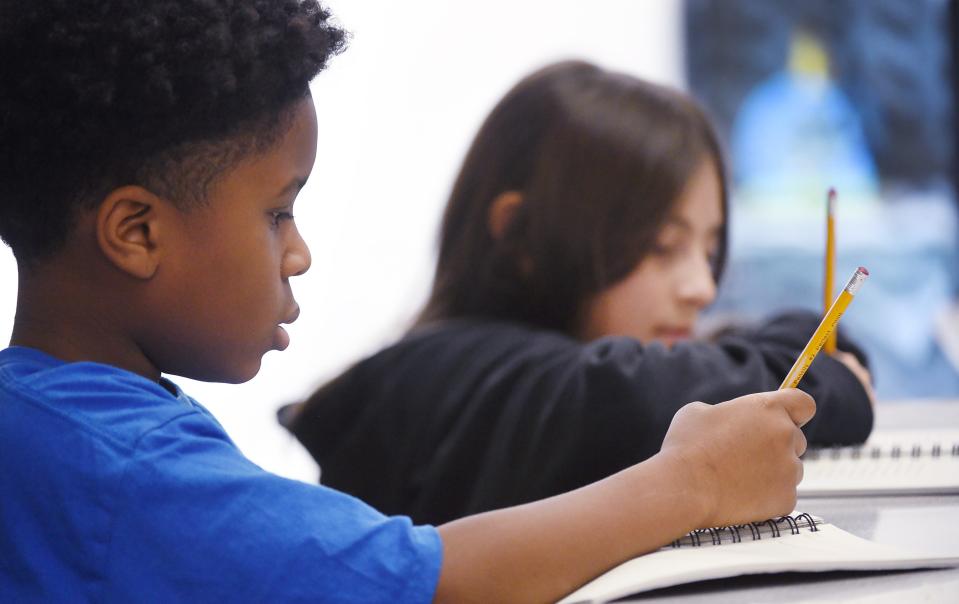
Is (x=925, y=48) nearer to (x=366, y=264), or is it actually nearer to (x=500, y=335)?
(x=366, y=264)

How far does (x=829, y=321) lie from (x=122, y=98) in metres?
0.39

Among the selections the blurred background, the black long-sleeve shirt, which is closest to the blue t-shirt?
the black long-sleeve shirt

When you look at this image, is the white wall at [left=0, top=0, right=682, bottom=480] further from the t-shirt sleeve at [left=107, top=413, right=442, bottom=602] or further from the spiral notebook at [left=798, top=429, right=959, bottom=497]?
the t-shirt sleeve at [left=107, top=413, right=442, bottom=602]

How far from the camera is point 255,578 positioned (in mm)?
504

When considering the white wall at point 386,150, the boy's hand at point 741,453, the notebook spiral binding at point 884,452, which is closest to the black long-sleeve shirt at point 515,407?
the notebook spiral binding at point 884,452

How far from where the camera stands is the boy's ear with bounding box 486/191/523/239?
47.3 inches

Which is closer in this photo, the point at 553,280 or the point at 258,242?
the point at 258,242

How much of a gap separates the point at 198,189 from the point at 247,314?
2.9 inches

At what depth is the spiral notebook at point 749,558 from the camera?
0.51 metres

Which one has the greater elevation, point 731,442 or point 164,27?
point 164,27

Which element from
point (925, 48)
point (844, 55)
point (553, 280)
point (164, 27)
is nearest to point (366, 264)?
point (553, 280)

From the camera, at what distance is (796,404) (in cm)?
61

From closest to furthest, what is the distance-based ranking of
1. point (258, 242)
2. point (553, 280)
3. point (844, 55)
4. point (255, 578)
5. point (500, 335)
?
point (255, 578) → point (258, 242) → point (500, 335) → point (553, 280) → point (844, 55)

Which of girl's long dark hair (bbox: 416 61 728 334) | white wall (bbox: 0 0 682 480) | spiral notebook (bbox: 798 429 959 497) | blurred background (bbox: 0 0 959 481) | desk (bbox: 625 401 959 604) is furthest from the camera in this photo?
blurred background (bbox: 0 0 959 481)
